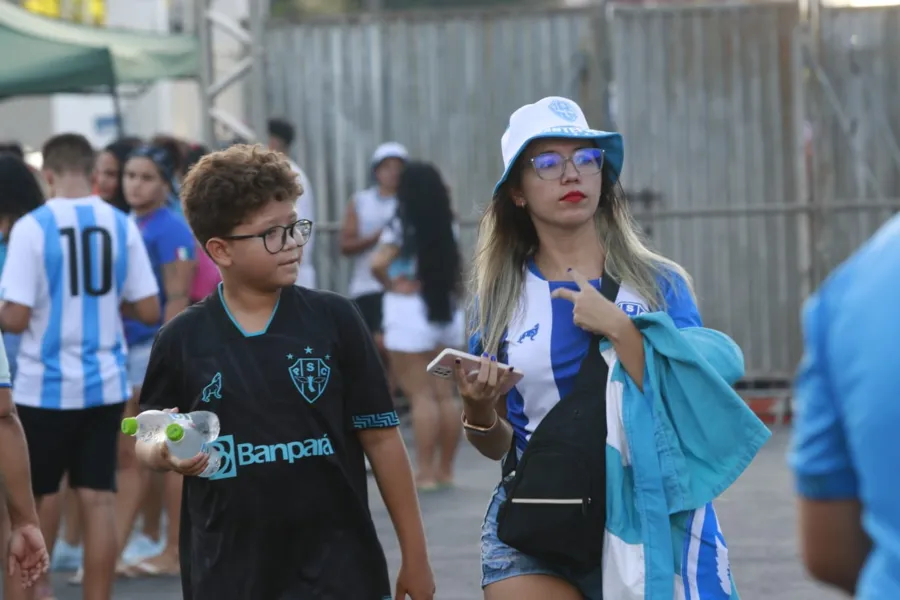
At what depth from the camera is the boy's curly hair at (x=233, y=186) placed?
3.98 m

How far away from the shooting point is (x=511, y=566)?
391 cm

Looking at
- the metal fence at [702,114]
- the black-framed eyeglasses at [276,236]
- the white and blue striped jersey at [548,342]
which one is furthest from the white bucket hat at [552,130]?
the metal fence at [702,114]

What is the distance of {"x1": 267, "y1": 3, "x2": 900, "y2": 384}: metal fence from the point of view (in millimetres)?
12500

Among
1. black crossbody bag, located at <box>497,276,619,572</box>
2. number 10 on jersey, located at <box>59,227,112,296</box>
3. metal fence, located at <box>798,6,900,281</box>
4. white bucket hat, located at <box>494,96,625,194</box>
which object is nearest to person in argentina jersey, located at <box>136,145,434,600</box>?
black crossbody bag, located at <box>497,276,619,572</box>

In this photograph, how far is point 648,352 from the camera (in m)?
3.76

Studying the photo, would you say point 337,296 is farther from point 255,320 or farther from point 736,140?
point 736,140

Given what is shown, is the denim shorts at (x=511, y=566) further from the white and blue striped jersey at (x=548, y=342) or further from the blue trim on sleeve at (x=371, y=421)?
the blue trim on sleeve at (x=371, y=421)

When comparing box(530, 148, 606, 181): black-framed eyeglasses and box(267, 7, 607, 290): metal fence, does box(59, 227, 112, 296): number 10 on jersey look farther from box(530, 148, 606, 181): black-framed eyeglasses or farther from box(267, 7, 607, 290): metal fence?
box(267, 7, 607, 290): metal fence

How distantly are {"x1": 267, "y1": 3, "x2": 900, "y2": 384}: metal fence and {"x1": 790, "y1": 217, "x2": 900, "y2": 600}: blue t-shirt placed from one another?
408 inches

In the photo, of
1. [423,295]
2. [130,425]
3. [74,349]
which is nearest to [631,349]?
[130,425]

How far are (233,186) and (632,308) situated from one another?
1030 millimetres

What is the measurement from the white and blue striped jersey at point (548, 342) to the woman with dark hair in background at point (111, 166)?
5055mm

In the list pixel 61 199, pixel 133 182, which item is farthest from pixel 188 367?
pixel 133 182

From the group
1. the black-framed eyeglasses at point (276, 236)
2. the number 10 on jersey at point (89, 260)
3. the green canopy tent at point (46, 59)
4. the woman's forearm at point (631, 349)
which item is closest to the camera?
the woman's forearm at point (631, 349)
